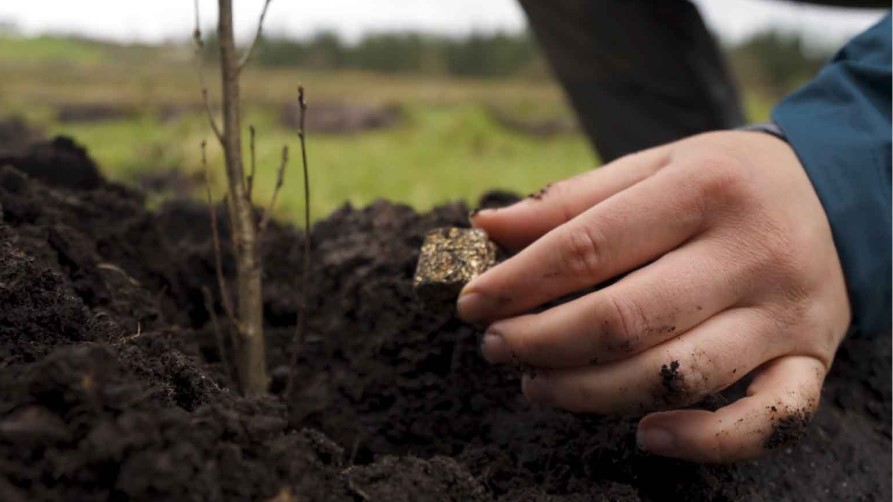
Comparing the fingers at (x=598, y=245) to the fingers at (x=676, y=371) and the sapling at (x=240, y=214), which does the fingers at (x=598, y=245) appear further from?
the sapling at (x=240, y=214)

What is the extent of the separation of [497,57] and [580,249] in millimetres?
11437

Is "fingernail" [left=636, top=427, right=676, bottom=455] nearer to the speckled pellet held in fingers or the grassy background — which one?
the speckled pellet held in fingers

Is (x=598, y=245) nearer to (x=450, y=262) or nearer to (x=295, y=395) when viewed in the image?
(x=450, y=262)

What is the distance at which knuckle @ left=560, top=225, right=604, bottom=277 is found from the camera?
128cm

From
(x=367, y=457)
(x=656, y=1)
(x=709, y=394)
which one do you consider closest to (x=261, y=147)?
(x=656, y=1)

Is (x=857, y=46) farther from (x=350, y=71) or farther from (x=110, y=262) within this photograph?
(x=350, y=71)

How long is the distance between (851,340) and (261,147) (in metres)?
4.24

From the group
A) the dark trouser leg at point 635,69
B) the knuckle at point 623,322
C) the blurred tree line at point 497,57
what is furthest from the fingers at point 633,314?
the blurred tree line at point 497,57

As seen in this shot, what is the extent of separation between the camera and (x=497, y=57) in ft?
40.3

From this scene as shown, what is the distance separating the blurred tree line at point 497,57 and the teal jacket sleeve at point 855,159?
393 inches

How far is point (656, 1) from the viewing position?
2961 millimetres

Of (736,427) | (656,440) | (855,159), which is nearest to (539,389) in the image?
(656,440)

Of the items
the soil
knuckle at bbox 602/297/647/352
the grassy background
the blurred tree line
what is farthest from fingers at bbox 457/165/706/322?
the blurred tree line

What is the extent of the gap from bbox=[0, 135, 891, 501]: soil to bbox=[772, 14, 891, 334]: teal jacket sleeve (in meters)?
0.26
